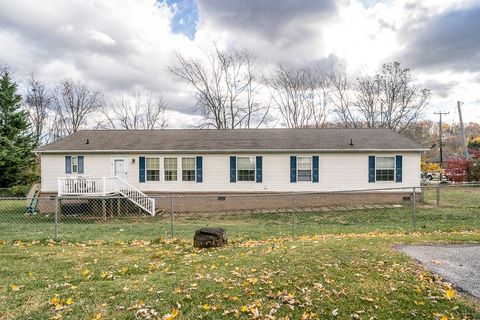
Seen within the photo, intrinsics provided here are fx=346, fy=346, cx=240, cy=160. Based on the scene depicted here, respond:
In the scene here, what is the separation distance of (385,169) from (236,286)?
1650 cm

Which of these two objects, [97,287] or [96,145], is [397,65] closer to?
[96,145]

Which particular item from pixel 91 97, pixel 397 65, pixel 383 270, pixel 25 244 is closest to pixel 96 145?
pixel 25 244

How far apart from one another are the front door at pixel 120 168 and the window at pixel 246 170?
644 centimetres

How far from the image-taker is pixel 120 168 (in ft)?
64.1

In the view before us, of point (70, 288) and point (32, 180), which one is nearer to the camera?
point (70, 288)

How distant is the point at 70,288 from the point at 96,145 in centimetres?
1608

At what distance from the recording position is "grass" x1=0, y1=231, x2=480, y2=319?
4137 mm

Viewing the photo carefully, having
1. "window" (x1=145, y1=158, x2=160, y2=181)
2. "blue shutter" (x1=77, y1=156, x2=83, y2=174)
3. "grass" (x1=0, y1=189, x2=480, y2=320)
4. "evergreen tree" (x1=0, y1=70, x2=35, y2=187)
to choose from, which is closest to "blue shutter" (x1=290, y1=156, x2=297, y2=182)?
"window" (x1=145, y1=158, x2=160, y2=181)

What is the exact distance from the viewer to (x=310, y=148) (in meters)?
19.0

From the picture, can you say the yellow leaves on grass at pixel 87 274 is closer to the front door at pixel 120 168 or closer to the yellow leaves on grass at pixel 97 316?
the yellow leaves on grass at pixel 97 316

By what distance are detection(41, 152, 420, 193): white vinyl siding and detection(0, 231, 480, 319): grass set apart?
12.0 m

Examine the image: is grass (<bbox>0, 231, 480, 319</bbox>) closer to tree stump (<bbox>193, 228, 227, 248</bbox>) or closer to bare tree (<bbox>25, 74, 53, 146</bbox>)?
tree stump (<bbox>193, 228, 227, 248</bbox>)

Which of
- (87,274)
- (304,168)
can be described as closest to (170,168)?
(304,168)

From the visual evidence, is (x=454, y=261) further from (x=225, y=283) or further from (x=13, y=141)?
(x=13, y=141)
